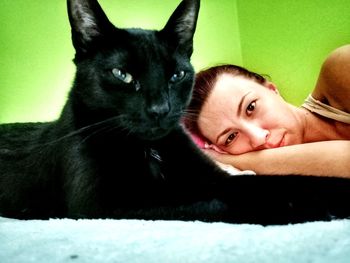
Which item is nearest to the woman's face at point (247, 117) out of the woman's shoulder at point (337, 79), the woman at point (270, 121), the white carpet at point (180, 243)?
the woman at point (270, 121)

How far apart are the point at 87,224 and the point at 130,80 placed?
0.37 meters

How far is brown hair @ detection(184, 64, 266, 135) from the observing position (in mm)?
1411

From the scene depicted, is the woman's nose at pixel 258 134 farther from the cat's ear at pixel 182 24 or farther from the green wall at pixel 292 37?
the green wall at pixel 292 37

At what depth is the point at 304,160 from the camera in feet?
3.96

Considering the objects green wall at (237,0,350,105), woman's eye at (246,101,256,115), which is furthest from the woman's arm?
green wall at (237,0,350,105)

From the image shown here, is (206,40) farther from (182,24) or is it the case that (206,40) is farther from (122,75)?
(122,75)

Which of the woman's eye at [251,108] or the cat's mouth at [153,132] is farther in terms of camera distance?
the woman's eye at [251,108]

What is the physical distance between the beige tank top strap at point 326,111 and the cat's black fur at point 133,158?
0.66 meters

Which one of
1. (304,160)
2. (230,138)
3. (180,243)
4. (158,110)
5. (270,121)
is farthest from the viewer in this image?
(230,138)

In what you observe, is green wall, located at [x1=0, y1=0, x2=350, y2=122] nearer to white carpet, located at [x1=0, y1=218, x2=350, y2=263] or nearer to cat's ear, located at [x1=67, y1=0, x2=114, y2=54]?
cat's ear, located at [x1=67, y1=0, x2=114, y2=54]

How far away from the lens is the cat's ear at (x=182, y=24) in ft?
3.25

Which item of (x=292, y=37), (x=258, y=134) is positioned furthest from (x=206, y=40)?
(x=258, y=134)

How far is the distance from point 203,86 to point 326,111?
1.64ft

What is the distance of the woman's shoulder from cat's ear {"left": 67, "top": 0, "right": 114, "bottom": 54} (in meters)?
0.83
